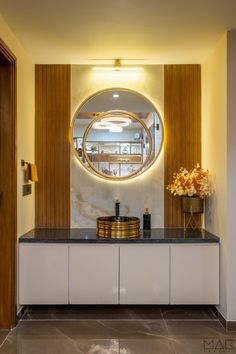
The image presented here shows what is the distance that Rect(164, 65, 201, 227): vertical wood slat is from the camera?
363 centimetres

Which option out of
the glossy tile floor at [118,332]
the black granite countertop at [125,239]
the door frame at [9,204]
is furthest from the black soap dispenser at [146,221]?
the door frame at [9,204]

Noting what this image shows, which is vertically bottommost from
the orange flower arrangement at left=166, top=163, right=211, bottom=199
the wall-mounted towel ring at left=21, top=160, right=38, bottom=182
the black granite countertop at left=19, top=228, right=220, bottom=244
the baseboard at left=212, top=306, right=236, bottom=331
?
the baseboard at left=212, top=306, right=236, bottom=331

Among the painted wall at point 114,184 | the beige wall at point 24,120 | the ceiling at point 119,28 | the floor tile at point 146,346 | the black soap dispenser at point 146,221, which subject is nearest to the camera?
the ceiling at point 119,28

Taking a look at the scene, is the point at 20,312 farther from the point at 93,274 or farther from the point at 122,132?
the point at 122,132

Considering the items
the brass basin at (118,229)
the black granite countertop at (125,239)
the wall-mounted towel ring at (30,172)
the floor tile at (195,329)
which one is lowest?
the floor tile at (195,329)

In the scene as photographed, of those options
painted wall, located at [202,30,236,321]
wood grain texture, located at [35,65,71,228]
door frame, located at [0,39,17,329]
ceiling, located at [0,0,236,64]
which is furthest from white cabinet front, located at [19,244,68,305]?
ceiling, located at [0,0,236,64]

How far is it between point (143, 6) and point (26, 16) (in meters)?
0.88

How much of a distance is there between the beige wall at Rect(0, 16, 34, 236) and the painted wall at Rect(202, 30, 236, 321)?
70.0 inches

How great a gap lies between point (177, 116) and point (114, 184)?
975mm

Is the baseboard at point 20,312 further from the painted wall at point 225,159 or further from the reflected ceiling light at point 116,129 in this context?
the reflected ceiling light at point 116,129

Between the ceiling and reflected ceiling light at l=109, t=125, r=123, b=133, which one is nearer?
the ceiling

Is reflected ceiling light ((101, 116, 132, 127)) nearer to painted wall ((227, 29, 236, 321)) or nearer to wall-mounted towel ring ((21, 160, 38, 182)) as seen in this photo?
wall-mounted towel ring ((21, 160, 38, 182))

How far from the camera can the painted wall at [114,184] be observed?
11.9ft

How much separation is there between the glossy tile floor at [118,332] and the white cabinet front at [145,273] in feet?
0.70
